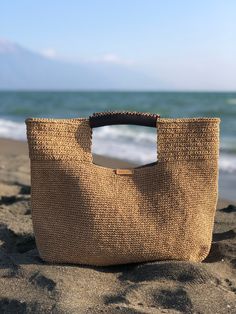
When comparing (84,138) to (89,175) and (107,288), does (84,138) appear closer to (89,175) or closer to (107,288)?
(89,175)

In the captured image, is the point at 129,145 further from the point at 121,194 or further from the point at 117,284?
the point at 117,284

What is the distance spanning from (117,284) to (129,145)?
764 cm

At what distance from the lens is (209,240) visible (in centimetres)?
263

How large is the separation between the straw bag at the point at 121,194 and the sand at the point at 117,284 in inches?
4.1

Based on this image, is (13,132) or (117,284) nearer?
(117,284)

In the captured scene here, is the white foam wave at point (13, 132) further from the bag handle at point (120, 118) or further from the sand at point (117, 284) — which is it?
the bag handle at point (120, 118)

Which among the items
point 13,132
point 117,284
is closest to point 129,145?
point 13,132

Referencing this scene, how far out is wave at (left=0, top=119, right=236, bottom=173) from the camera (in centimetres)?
772

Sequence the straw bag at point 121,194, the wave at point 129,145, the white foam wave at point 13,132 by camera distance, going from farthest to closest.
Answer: the white foam wave at point 13,132, the wave at point 129,145, the straw bag at point 121,194

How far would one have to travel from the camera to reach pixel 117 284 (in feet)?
7.59

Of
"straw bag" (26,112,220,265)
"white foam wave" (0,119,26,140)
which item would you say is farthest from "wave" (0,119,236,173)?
"straw bag" (26,112,220,265)

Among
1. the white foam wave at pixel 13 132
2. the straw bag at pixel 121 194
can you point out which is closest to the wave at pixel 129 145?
the white foam wave at pixel 13 132

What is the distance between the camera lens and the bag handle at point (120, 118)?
258 centimetres

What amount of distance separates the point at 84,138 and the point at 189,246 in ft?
2.37
